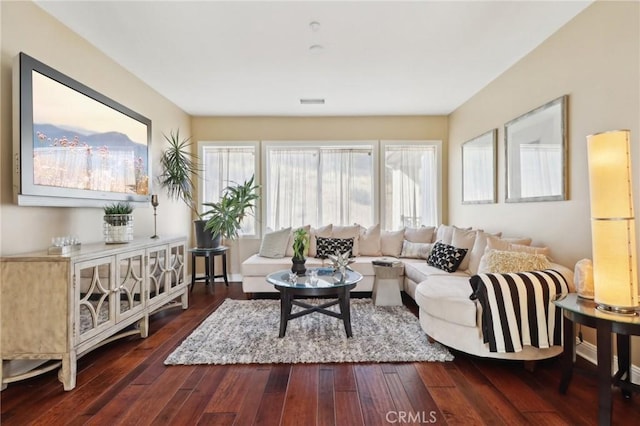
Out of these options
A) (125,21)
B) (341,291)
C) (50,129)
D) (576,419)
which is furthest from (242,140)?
(576,419)

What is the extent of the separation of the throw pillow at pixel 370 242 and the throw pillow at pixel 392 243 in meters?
0.08

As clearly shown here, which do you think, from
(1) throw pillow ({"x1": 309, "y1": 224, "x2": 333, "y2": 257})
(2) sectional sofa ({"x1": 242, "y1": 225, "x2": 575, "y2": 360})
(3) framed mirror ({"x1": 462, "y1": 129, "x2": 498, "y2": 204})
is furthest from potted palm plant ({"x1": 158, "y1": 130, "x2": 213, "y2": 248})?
(3) framed mirror ({"x1": 462, "y1": 129, "x2": 498, "y2": 204})

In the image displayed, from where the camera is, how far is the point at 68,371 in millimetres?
2000

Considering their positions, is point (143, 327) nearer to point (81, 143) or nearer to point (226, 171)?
point (81, 143)

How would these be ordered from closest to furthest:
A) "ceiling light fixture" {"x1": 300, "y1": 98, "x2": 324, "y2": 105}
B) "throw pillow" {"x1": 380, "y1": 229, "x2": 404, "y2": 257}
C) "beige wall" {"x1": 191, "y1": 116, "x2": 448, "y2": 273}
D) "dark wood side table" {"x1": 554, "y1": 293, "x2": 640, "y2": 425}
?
"dark wood side table" {"x1": 554, "y1": 293, "x2": 640, "y2": 425}
"ceiling light fixture" {"x1": 300, "y1": 98, "x2": 324, "y2": 105}
"throw pillow" {"x1": 380, "y1": 229, "x2": 404, "y2": 257}
"beige wall" {"x1": 191, "y1": 116, "x2": 448, "y2": 273}

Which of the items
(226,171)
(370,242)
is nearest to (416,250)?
(370,242)

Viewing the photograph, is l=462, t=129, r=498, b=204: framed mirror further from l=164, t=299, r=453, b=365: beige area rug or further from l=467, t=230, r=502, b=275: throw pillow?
l=164, t=299, r=453, b=365: beige area rug

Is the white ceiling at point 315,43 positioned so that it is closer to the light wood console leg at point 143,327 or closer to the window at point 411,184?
the window at point 411,184

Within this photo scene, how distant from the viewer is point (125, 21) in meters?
2.50

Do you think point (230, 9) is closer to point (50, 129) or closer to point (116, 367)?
point (50, 129)

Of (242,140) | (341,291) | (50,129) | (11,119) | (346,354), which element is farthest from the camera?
(242,140)

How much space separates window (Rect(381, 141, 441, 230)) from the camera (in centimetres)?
509

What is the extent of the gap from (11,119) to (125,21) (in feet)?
3.85

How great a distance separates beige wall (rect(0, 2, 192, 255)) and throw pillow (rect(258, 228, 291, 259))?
5.16 feet
